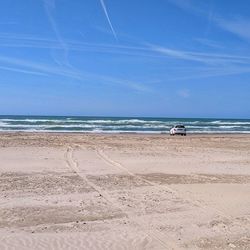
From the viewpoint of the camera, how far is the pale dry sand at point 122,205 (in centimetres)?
790

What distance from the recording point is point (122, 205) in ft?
34.1

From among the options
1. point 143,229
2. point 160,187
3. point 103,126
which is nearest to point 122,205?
point 143,229

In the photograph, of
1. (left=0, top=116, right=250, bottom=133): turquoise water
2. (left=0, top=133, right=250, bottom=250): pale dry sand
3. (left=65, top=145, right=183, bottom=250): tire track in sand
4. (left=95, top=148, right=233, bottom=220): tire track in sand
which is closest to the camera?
(left=65, top=145, right=183, bottom=250): tire track in sand

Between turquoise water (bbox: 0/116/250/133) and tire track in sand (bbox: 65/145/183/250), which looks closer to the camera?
tire track in sand (bbox: 65/145/183/250)

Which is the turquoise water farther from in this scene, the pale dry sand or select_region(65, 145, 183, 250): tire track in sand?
select_region(65, 145, 183, 250): tire track in sand

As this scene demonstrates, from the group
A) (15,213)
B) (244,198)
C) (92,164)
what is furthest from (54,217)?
(92,164)

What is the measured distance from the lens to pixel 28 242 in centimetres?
757

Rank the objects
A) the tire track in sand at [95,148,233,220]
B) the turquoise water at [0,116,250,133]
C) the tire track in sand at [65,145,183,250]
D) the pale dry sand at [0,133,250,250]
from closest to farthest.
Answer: the tire track in sand at [65,145,183,250]
the pale dry sand at [0,133,250,250]
the tire track in sand at [95,148,233,220]
the turquoise water at [0,116,250,133]

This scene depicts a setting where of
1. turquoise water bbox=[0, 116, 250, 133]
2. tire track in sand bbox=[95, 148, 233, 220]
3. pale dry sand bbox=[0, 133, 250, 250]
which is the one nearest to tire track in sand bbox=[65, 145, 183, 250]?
pale dry sand bbox=[0, 133, 250, 250]

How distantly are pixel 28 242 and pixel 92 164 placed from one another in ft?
34.1

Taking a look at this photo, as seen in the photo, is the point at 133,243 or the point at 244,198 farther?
the point at 244,198

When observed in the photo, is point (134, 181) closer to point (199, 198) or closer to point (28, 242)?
point (199, 198)

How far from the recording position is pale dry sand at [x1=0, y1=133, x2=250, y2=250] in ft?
25.9

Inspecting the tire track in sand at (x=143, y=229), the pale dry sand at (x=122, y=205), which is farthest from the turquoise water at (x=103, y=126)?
the tire track in sand at (x=143, y=229)
